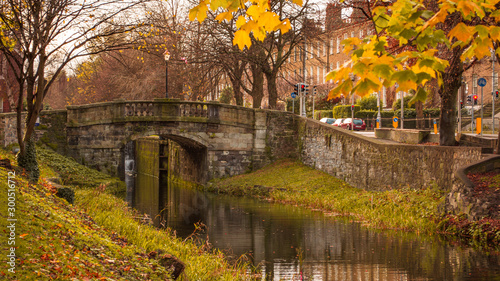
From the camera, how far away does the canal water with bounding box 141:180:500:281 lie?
9711 millimetres

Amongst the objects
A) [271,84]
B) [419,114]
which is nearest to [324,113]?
[419,114]

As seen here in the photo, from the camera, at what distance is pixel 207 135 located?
25.1 m

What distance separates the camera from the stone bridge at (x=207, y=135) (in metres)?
21.6

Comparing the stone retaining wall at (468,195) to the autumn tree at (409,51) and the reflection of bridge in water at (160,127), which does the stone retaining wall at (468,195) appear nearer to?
the autumn tree at (409,51)

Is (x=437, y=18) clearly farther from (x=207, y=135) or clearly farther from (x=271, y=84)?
Answer: (x=271, y=84)

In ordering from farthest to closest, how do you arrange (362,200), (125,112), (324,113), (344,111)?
(324,113) → (344,111) → (125,112) → (362,200)

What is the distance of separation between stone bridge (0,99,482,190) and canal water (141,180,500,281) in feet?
14.1

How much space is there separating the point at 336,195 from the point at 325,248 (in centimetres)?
693

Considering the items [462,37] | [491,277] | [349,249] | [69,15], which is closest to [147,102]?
[69,15]

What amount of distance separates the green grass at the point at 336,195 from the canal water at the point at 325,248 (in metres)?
0.65

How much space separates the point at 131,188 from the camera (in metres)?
26.6

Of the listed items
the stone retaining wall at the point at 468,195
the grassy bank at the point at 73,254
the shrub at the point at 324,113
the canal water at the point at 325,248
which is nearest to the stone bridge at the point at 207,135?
the canal water at the point at 325,248

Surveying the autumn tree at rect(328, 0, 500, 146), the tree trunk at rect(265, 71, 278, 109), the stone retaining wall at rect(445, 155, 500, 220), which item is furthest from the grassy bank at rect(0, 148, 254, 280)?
the tree trunk at rect(265, 71, 278, 109)

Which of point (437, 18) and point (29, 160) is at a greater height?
point (437, 18)
